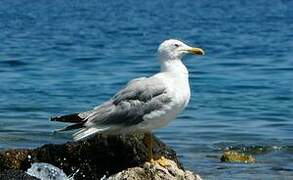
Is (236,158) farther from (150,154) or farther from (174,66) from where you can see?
(150,154)

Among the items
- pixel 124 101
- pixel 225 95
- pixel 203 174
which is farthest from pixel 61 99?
pixel 124 101

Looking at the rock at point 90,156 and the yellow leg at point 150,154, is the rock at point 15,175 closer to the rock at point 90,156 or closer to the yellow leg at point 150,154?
the rock at point 90,156

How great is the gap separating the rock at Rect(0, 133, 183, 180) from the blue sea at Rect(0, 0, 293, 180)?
8.22 feet

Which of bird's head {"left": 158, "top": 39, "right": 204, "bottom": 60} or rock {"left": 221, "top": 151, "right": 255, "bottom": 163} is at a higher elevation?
bird's head {"left": 158, "top": 39, "right": 204, "bottom": 60}

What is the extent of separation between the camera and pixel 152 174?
8.05 meters

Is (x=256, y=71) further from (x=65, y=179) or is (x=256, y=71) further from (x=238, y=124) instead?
(x=65, y=179)

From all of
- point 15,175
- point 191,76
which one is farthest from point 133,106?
point 191,76

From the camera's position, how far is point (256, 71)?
2195cm

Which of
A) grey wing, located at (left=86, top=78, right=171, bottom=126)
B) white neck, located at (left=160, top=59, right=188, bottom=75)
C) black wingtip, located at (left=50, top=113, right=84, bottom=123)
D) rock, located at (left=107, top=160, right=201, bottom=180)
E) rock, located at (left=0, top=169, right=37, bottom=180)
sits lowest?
rock, located at (left=107, top=160, right=201, bottom=180)

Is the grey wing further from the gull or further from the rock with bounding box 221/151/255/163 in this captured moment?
the rock with bounding box 221/151/255/163

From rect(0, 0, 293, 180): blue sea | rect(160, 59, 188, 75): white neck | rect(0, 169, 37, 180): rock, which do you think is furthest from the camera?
rect(0, 0, 293, 180): blue sea

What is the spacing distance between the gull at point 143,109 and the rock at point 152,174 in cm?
16

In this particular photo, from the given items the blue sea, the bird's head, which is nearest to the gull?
the bird's head

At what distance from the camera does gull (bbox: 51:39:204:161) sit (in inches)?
325
